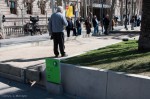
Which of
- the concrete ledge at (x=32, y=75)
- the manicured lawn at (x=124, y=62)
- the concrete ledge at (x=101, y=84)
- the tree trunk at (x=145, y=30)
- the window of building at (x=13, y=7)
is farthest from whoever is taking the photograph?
the window of building at (x=13, y=7)

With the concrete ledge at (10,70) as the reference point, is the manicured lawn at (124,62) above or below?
above

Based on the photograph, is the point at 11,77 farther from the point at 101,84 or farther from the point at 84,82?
the point at 101,84

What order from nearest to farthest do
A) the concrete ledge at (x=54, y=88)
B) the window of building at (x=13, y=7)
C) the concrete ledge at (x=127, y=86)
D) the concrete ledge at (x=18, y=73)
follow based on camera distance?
1. the concrete ledge at (x=127, y=86)
2. the concrete ledge at (x=54, y=88)
3. the concrete ledge at (x=18, y=73)
4. the window of building at (x=13, y=7)

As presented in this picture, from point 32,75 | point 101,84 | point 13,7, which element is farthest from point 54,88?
point 13,7

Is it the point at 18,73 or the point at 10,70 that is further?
the point at 10,70

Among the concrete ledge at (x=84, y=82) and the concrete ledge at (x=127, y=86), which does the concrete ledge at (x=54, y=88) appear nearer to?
the concrete ledge at (x=84, y=82)

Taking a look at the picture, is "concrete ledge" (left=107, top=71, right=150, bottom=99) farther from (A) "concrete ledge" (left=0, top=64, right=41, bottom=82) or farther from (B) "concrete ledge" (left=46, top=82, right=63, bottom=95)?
(A) "concrete ledge" (left=0, top=64, right=41, bottom=82)

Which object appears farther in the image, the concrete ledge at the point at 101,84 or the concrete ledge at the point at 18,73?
the concrete ledge at the point at 18,73

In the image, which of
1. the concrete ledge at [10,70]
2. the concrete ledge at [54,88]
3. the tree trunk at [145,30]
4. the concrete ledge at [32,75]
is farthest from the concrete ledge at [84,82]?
the tree trunk at [145,30]

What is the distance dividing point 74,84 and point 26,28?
78.7ft

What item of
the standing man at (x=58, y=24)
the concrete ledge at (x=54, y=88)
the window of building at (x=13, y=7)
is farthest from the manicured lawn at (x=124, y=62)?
the window of building at (x=13, y=7)

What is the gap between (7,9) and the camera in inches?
1604

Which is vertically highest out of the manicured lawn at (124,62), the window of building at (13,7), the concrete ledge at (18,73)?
the window of building at (13,7)

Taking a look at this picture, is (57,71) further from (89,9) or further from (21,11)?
(89,9)
